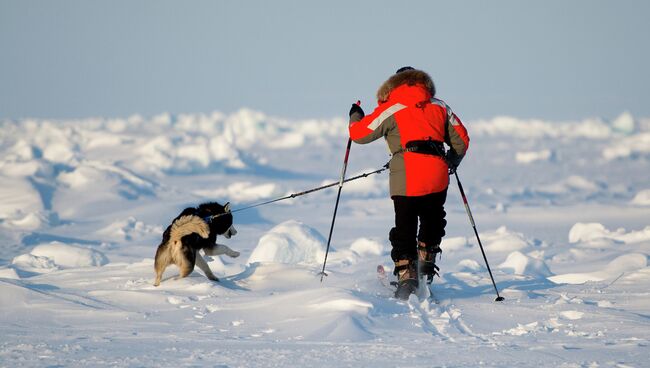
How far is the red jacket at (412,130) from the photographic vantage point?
16.7 feet

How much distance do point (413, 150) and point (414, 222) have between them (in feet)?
1.72

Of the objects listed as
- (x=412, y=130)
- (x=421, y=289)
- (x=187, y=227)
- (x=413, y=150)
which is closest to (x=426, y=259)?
(x=421, y=289)

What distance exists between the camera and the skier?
200 inches

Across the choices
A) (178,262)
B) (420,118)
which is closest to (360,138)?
(420,118)

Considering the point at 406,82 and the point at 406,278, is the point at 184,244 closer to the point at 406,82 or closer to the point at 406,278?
the point at 406,278

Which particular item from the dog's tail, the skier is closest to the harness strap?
the skier

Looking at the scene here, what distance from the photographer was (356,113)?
544 centimetres

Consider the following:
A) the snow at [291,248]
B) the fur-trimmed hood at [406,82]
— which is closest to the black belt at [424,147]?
the fur-trimmed hood at [406,82]

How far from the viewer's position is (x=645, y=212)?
38500 mm

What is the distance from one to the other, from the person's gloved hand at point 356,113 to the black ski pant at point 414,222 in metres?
0.64

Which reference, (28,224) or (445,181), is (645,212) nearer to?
(28,224)

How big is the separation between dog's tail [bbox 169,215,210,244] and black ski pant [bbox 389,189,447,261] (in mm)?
1523

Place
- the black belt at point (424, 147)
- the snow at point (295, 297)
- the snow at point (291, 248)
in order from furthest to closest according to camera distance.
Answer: the snow at point (291, 248), the black belt at point (424, 147), the snow at point (295, 297)

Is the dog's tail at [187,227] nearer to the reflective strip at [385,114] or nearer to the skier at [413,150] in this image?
the skier at [413,150]
